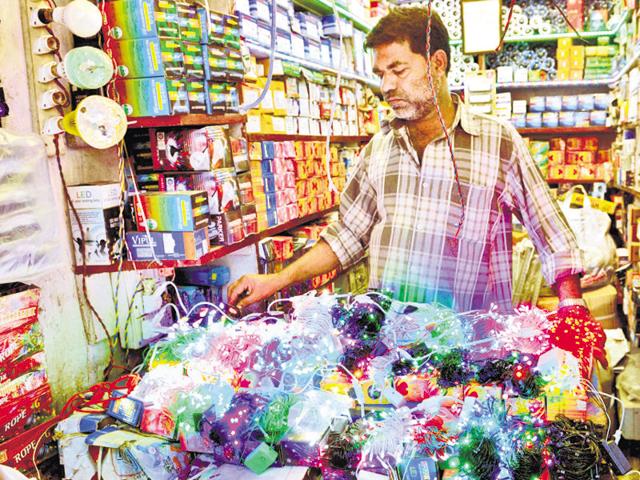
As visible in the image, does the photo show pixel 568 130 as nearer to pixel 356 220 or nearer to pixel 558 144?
pixel 558 144

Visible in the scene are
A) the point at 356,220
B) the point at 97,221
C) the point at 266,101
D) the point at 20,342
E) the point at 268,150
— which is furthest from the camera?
the point at 266,101

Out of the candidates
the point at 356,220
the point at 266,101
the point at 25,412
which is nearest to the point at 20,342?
the point at 25,412

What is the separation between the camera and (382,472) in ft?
4.09

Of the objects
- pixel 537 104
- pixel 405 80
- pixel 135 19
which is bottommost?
pixel 405 80

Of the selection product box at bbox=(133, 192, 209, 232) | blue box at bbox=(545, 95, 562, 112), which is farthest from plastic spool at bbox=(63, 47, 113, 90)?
blue box at bbox=(545, 95, 562, 112)

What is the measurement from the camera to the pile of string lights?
123 cm

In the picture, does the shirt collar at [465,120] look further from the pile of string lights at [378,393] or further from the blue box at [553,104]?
the blue box at [553,104]

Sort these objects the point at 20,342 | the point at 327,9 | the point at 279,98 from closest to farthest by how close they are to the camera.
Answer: the point at 20,342
the point at 279,98
the point at 327,9

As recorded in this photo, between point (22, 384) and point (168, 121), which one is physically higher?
point (168, 121)

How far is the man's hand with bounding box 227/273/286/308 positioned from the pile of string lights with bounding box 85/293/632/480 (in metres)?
0.27

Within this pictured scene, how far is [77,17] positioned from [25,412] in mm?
1163

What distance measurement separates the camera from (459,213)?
2176mm

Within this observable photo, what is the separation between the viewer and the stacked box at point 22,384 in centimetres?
167

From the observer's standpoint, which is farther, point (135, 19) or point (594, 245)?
point (594, 245)
